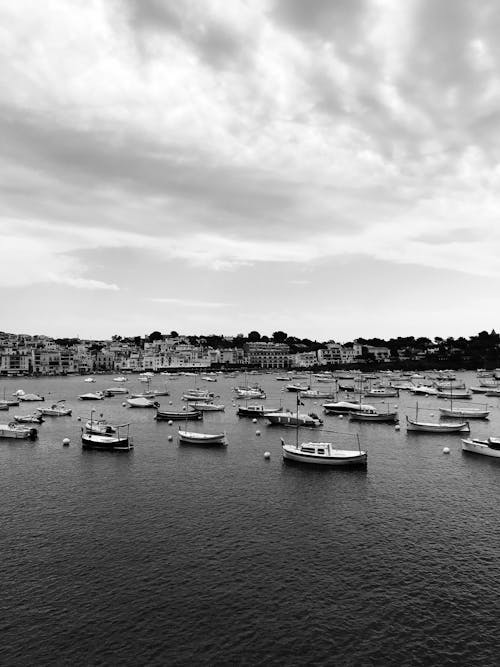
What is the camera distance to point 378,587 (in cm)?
2912

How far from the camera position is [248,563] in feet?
105

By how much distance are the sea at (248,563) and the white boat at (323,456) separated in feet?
4.97

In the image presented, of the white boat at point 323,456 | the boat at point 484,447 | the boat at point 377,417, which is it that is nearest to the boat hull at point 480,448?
the boat at point 484,447

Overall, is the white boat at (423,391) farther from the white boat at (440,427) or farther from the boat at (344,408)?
the white boat at (440,427)

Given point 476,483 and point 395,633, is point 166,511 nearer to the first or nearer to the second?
point 395,633

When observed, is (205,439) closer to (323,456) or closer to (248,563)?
(323,456)

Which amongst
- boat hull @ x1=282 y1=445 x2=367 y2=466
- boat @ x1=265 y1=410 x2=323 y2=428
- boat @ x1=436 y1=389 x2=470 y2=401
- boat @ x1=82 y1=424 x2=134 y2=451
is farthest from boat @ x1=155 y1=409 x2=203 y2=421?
boat @ x1=436 y1=389 x2=470 y2=401

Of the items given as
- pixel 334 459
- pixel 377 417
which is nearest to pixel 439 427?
pixel 377 417

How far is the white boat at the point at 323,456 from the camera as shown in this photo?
182 ft

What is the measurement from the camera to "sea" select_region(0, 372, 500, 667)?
2409cm

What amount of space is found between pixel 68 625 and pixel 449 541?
81.7ft

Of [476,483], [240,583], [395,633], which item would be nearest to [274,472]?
[476,483]

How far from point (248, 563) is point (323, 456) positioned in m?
25.4

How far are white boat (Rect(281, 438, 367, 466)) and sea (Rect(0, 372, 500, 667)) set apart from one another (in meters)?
1.51
